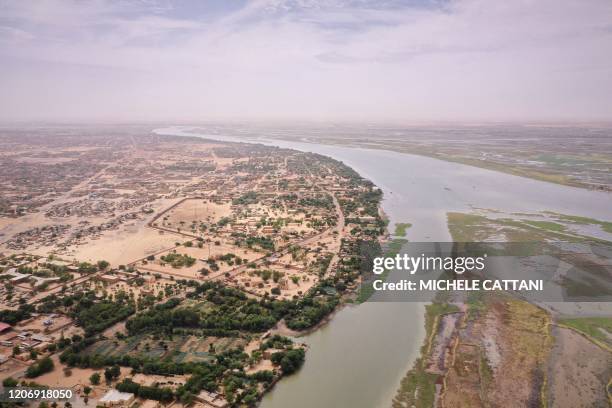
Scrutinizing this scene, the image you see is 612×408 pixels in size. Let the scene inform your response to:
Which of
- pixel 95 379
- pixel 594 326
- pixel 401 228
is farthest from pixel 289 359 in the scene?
pixel 401 228

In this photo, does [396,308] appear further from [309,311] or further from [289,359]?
[289,359]

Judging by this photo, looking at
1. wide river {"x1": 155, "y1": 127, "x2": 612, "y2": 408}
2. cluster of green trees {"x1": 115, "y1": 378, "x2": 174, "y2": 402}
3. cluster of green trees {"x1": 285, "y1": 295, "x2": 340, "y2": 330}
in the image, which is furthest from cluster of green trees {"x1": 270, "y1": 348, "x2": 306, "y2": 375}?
cluster of green trees {"x1": 115, "y1": 378, "x2": 174, "y2": 402}

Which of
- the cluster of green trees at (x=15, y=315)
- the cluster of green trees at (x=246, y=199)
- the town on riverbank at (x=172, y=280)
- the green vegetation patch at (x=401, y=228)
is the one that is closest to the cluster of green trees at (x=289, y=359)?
the town on riverbank at (x=172, y=280)

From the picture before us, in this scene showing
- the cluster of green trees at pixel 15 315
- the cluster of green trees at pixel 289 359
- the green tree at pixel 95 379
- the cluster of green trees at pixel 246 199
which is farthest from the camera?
the cluster of green trees at pixel 246 199

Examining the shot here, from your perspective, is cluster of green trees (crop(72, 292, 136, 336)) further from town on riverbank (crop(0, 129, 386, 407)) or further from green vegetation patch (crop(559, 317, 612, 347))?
green vegetation patch (crop(559, 317, 612, 347))

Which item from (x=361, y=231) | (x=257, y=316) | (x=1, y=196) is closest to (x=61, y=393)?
(x=257, y=316)

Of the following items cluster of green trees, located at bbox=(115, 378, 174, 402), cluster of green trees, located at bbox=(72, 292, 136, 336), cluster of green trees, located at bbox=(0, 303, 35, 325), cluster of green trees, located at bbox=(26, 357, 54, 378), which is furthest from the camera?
cluster of green trees, located at bbox=(0, 303, 35, 325)

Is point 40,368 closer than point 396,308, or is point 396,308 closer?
point 40,368

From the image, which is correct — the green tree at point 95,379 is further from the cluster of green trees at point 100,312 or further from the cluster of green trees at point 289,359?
the cluster of green trees at point 289,359

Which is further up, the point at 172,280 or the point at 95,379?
the point at 172,280
